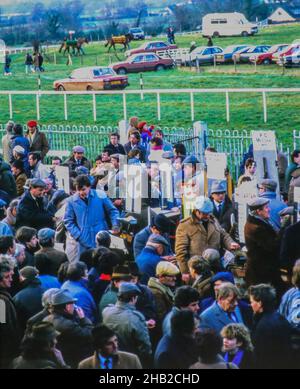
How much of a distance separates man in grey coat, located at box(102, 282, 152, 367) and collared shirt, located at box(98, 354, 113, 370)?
0.46ft

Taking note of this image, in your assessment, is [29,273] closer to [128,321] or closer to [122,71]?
[128,321]

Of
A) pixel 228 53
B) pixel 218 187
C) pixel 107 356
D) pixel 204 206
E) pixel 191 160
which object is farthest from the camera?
pixel 228 53

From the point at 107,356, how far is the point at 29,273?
3.35ft

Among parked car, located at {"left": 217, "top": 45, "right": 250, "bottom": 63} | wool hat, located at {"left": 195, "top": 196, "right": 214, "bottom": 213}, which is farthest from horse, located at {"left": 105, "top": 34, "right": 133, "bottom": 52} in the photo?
wool hat, located at {"left": 195, "top": 196, "right": 214, "bottom": 213}

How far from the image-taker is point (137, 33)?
12.0m

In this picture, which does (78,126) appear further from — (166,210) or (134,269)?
(134,269)

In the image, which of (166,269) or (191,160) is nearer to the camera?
(166,269)

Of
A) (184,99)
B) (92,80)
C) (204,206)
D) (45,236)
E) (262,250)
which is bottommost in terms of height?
(262,250)

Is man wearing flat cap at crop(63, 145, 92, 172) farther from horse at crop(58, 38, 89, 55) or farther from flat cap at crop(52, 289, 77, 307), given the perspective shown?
flat cap at crop(52, 289, 77, 307)

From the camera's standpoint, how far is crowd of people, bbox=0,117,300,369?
763cm

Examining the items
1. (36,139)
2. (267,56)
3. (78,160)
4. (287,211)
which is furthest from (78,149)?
(287,211)

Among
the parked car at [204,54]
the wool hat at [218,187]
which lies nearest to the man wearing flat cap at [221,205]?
the wool hat at [218,187]

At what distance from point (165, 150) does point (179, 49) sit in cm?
119

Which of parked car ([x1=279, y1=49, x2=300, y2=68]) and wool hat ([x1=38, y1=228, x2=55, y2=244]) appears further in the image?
parked car ([x1=279, y1=49, x2=300, y2=68])
